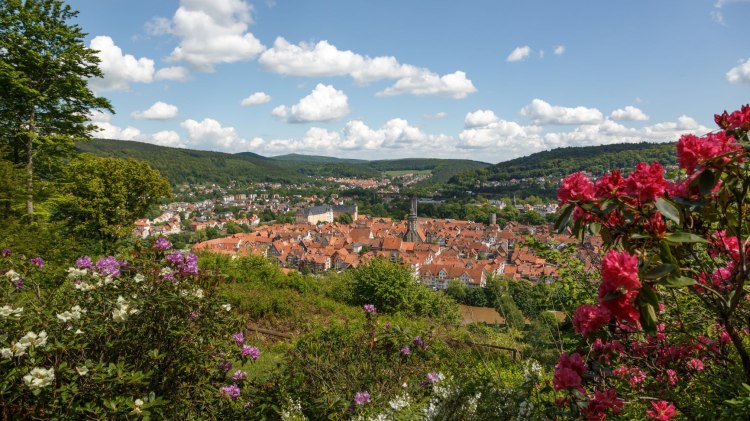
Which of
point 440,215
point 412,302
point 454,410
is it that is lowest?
point 440,215

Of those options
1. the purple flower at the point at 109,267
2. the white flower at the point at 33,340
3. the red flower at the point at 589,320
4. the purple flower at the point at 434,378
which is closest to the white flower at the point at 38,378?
the white flower at the point at 33,340

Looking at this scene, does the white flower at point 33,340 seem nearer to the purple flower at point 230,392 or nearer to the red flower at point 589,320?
the purple flower at point 230,392

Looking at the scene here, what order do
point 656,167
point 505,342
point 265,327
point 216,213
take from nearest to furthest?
1. point 656,167
2. point 505,342
3. point 265,327
4. point 216,213

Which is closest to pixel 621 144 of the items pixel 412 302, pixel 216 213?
pixel 216 213

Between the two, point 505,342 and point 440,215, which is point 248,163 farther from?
point 505,342

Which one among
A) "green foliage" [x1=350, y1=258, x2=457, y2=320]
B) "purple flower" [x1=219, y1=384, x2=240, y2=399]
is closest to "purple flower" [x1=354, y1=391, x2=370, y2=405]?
"purple flower" [x1=219, y1=384, x2=240, y2=399]

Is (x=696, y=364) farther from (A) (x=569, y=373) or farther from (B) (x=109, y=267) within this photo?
(B) (x=109, y=267)

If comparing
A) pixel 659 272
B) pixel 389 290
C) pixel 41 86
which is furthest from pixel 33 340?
pixel 41 86
